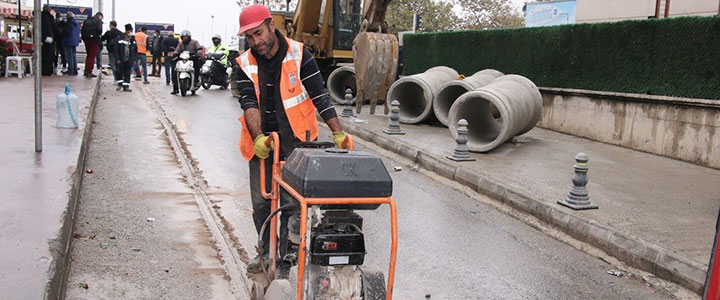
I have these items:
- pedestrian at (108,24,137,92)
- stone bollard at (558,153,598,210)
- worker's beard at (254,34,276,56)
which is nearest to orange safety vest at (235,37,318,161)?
worker's beard at (254,34,276,56)

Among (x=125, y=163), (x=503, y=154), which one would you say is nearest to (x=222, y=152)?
(x=125, y=163)

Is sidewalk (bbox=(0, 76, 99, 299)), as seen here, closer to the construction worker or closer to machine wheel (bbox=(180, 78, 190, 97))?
machine wheel (bbox=(180, 78, 190, 97))

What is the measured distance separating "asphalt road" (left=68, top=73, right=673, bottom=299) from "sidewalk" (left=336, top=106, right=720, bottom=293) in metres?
0.30

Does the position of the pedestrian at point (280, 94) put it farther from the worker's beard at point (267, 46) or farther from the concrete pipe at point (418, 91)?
the concrete pipe at point (418, 91)

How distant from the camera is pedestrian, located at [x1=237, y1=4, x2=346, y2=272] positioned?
446 cm

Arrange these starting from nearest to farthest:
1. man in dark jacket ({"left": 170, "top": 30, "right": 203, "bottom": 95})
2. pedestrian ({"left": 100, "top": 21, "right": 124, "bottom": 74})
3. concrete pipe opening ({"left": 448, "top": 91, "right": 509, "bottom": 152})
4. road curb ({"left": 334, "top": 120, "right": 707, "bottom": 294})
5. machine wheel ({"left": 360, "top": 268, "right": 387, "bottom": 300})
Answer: machine wheel ({"left": 360, "top": 268, "right": 387, "bottom": 300})
road curb ({"left": 334, "top": 120, "right": 707, "bottom": 294})
concrete pipe opening ({"left": 448, "top": 91, "right": 509, "bottom": 152})
man in dark jacket ({"left": 170, "top": 30, "right": 203, "bottom": 95})
pedestrian ({"left": 100, "top": 21, "right": 124, "bottom": 74})

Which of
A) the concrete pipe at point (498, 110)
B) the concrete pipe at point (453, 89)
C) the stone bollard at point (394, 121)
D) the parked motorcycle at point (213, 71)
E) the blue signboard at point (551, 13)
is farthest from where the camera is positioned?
the blue signboard at point (551, 13)

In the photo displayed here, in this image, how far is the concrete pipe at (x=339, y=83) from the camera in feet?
63.8

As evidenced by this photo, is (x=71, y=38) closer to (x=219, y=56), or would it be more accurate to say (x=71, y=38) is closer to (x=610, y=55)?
(x=219, y=56)

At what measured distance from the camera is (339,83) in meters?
20.3

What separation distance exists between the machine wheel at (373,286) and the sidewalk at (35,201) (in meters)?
1.90

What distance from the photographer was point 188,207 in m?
7.50

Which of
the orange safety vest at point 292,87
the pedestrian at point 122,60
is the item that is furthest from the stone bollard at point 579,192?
the pedestrian at point 122,60

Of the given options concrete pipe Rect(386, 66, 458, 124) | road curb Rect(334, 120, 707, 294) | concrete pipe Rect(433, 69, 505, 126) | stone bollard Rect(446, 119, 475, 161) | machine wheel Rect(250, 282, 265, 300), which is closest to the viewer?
machine wheel Rect(250, 282, 265, 300)
